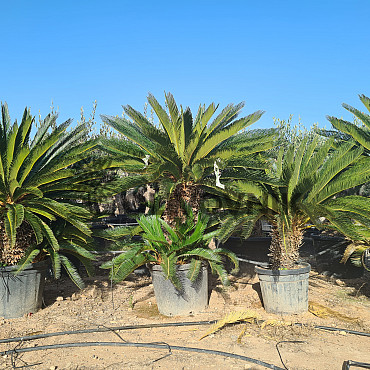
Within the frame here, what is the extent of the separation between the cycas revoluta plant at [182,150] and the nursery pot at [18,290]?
201 centimetres

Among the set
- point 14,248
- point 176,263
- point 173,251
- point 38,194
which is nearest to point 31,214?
point 38,194

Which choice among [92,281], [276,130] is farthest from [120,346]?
[276,130]

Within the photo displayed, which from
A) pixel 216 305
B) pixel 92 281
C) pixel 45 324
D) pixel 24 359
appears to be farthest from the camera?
pixel 92 281

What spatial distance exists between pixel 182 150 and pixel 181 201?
86 centimetres

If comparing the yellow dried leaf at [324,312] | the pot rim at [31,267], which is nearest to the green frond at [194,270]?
the yellow dried leaf at [324,312]

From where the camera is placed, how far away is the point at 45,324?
6059mm

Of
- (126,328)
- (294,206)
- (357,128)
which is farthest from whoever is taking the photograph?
(357,128)

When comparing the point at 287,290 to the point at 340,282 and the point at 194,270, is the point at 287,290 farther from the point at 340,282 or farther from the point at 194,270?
the point at 340,282

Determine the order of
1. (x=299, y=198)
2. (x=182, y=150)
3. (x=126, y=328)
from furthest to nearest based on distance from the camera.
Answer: (x=182, y=150) → (x=299, y=198) → (x=126, y=328)

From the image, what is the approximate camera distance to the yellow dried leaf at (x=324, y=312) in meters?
6.03

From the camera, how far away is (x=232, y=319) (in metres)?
5.53

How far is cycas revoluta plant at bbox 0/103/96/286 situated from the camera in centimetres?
632

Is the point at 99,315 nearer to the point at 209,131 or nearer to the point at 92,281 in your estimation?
the point at 92,281

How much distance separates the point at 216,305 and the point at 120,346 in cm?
221
